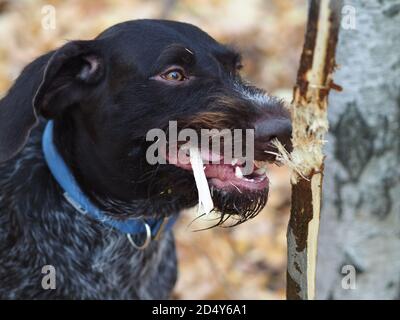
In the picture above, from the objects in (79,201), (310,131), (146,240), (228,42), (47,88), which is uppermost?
(228,42)

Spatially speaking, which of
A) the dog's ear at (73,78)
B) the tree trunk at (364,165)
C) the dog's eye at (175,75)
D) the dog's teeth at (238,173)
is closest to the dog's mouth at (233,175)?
the dog's teeth at (238,173)

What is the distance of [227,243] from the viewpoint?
6012 mm

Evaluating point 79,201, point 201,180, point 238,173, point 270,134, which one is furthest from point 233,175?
point 79,201

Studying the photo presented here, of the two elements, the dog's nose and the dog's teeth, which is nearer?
the dog's nose

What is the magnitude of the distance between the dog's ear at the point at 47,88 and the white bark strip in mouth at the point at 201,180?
2.32 ft

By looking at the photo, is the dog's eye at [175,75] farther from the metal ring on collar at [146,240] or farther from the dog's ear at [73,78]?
the metal ring on collar at [146,240]

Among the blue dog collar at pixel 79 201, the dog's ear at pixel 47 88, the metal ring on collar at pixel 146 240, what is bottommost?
the metal ring on collar at pixel 146 240

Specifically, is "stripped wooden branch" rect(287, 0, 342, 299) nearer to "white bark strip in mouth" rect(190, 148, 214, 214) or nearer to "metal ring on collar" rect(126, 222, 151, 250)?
"white bark strip in mouth" rect(190, 148, 214, 214)

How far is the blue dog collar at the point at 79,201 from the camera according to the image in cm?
404

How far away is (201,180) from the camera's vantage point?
347 cm

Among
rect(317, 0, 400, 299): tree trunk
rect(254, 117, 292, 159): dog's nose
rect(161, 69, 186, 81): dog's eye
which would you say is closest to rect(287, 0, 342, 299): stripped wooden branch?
rect(254, 117, 292, 159): dog's nose

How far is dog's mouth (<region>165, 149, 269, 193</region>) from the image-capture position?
3.46m

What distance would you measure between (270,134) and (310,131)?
45 centimetres

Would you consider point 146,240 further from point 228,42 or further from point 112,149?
point 228,42
